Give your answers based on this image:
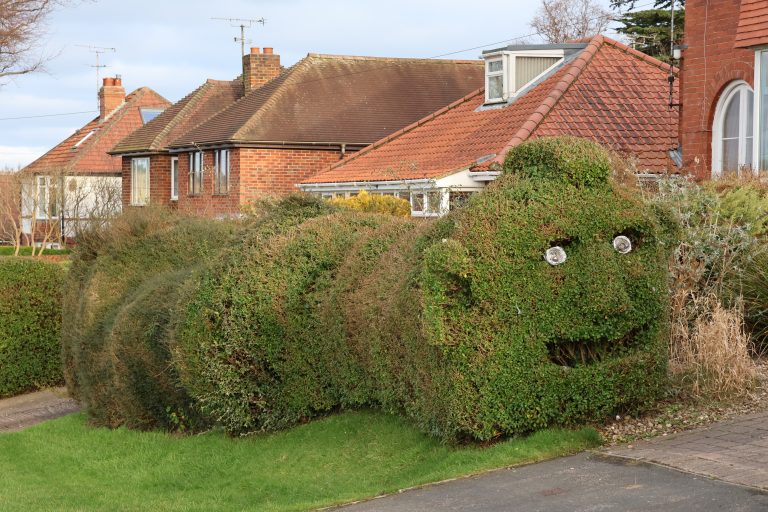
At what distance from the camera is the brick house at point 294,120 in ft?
107

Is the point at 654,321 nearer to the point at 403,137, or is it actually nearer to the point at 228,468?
the point at 228,468

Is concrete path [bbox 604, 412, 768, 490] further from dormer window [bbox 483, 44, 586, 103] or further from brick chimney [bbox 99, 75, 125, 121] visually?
brick chimney [bbox 99, 75, 125, 121]

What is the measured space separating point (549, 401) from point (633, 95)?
16.2 meters

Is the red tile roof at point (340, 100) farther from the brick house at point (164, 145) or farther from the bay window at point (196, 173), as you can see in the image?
the brick house at point (164, 145)

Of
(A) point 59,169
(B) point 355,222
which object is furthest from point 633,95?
(A) point 59,169

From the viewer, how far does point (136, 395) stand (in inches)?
548

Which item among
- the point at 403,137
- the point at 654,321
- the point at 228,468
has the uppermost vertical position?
the point at 403,137

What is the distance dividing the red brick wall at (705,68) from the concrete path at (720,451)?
9281 mm

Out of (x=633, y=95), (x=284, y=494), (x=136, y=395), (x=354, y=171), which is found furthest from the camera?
(x=354, y=171)

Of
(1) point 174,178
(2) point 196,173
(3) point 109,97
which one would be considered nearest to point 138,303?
(2) point 196,173

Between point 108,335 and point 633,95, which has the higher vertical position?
point 633,95

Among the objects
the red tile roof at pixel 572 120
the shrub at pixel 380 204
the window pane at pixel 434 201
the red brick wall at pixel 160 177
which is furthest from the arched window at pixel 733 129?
the red brick wall at pixel 160 177

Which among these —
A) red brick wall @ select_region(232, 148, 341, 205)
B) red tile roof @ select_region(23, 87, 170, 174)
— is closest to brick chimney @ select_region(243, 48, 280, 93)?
red brick wall @ select_region(232, 148, 341, 205)

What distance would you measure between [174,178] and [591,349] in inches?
1190
